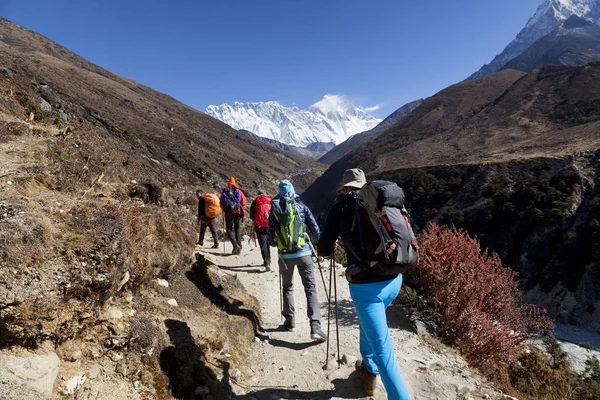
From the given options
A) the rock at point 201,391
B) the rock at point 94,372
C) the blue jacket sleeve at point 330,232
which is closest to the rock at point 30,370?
the rock at point 94,372

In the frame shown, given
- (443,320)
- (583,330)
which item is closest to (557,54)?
(583,330)

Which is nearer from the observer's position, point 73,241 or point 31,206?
point 73,241

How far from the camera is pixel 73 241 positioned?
3.04m

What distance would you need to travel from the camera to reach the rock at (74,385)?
250 centimetres

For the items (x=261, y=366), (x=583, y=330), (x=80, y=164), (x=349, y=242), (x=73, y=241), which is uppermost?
(x=80, y=164)

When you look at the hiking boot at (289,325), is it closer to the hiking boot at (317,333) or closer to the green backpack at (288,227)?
the hiking boot at (317,333)

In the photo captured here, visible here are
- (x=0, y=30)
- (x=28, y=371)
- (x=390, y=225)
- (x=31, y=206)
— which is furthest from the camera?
(x=0, y=30)

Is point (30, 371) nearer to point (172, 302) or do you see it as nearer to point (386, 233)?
point (172, 302)

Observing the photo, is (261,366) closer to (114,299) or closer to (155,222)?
(114,299)

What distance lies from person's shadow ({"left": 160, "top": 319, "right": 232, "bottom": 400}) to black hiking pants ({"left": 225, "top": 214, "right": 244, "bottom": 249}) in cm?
494

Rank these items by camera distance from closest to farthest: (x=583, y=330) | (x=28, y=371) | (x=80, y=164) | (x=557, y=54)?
(x=28, y=371)
(x=80, y=164)
(x=583, y=330)
(x=557, y=54)

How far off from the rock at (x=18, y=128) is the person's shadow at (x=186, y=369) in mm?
5536

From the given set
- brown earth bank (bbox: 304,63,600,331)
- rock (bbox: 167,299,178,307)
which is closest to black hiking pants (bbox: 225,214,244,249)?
rock (bbox: 167,299,178,307)

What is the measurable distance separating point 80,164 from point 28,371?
157 inches
